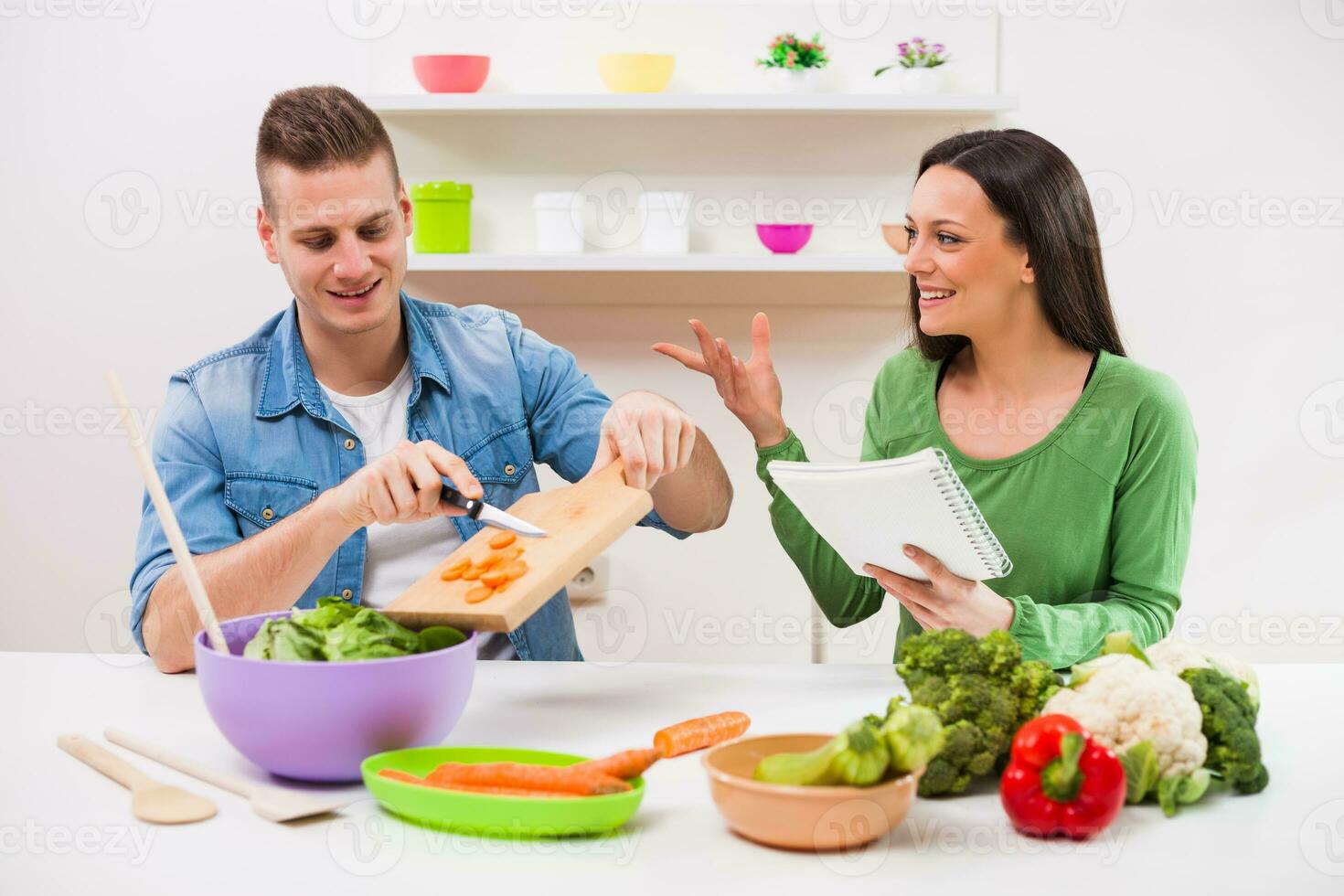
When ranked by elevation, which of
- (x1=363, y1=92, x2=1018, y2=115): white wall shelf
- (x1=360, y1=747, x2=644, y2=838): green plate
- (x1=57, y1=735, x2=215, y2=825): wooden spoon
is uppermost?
(x1=363, y1=92, x2=1018, y2=115): white wall shelf

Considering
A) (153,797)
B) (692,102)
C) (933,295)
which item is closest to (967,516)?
(933,295)

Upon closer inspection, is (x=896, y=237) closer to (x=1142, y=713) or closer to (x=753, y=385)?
(x=753, y=385)

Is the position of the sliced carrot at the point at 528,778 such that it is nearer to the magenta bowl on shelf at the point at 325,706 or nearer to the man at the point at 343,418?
the magenta bowl on shelf at the point at 325,706

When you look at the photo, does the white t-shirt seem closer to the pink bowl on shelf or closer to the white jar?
the pink bowl on shelf

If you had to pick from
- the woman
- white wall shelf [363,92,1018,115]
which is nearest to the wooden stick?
the woman

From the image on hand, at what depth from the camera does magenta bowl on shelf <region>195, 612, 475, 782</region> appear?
3.32ft

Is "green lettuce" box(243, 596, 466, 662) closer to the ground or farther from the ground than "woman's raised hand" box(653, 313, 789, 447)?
closer to the ground

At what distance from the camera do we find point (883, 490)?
1249 mm

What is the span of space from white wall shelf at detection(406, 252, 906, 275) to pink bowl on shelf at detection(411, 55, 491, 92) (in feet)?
1.23

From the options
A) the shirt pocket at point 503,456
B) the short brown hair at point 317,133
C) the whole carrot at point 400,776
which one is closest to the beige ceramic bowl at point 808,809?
the whole carrot at point 400,776

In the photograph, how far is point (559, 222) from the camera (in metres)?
2.68

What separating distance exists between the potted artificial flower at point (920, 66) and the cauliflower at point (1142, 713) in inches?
74.3

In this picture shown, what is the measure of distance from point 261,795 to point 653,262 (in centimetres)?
175

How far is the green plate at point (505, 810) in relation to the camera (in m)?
0.95
